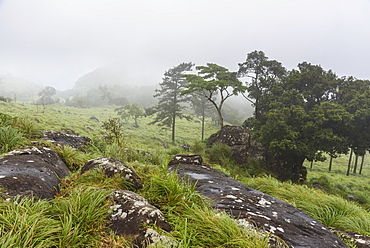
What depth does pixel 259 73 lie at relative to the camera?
20.6 metres

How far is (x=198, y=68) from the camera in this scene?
21734 millimetres

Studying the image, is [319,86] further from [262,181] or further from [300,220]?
[300,220]

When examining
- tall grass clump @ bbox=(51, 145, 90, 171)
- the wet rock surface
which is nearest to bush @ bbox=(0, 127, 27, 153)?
tall grass clump @ bbox=(51, 145, 90, 171)

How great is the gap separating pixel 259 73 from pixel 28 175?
2184 cm

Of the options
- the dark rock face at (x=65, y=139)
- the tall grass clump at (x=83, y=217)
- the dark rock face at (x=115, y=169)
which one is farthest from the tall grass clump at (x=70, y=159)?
the tall grass clump at (x=83, y=217)

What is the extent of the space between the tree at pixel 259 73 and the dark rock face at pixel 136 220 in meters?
18.9

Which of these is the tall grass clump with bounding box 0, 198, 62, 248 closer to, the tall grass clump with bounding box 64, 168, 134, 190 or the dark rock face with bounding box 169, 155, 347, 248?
the tall grass clump with bounding box 64, 168, 134, 190

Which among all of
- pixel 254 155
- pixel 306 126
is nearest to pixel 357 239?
pixel 306 126

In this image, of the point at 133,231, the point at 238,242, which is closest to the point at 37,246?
the point at 133,231

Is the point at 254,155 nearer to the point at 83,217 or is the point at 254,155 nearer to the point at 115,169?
the point at 115,169

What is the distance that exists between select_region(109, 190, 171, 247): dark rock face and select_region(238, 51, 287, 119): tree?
18882 millimetres

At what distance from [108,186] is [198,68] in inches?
808

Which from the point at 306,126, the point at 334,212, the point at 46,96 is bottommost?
the point at 334,212

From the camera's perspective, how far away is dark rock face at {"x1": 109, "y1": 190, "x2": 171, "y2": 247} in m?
1.85
